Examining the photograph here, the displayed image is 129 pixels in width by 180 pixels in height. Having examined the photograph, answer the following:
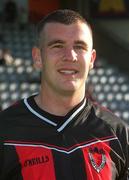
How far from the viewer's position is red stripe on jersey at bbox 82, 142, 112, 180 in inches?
79.2

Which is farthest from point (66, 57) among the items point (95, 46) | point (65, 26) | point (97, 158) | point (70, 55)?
point (95, 46)

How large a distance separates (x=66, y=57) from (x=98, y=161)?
42 cm

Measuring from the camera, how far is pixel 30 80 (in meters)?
11.4

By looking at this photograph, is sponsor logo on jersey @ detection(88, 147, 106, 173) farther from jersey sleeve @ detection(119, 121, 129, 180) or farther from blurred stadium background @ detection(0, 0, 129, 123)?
blurred stadium background @ detection(0, 0, 129, 123)

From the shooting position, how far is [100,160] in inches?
81.3

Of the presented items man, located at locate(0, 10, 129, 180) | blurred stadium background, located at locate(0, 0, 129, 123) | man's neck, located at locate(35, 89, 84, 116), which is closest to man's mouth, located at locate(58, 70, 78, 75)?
man, located at locate(0, 10, 129, 180)

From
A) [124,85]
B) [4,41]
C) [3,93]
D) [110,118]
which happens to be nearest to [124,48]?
[124,85]

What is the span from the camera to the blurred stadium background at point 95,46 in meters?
11.3

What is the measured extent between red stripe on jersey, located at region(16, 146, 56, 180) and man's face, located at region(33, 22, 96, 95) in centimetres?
25

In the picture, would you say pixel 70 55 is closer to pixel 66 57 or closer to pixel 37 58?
pixel 66 57

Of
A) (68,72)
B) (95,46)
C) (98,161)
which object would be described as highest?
(68,72)

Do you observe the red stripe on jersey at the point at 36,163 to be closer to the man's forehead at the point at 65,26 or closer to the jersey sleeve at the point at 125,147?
the jersey sleeve at the point at 125,147

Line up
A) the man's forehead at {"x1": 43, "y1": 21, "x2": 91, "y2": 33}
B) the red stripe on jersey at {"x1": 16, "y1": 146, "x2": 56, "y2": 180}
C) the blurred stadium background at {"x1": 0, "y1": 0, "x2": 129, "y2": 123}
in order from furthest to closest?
the blurred stadium background at {"x1": 0, "y1": 0, "x2": 129, "y2": 123} < the man's forehead at {"x1": 43, "y1": 21, "x2": 91, "y2": 33} < the red stripe on jersey at {"x1": 16, "y1": 146, "x2": 56, "y2": 180}

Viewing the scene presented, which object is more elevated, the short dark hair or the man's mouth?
the short dark hair
